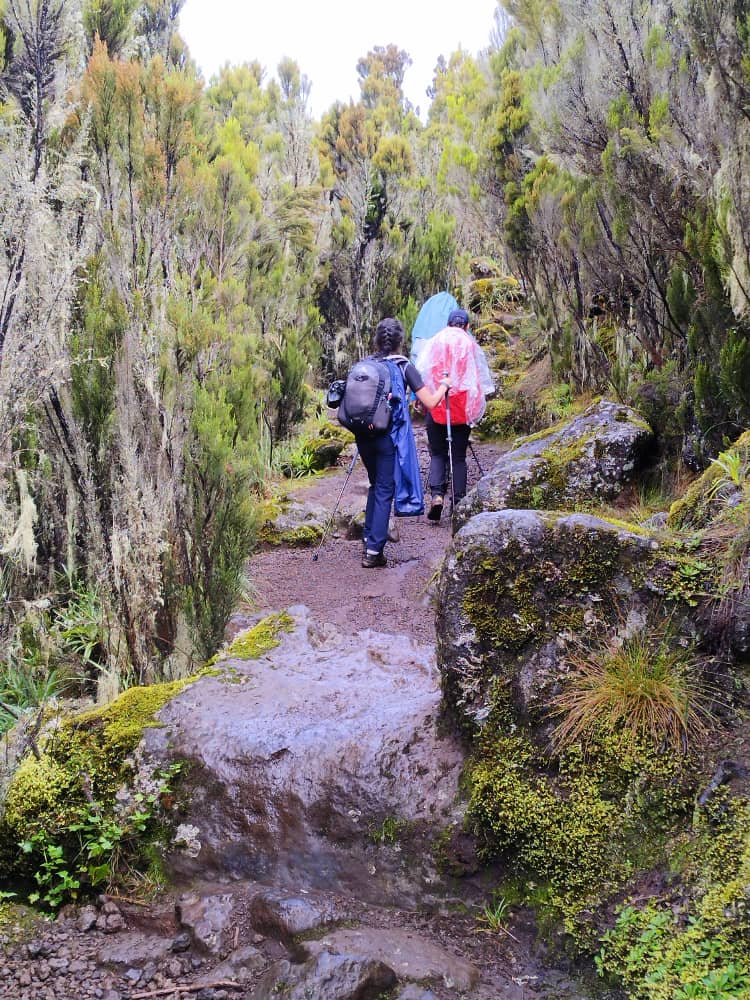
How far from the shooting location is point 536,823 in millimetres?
2240

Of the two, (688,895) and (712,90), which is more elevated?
(712,90)

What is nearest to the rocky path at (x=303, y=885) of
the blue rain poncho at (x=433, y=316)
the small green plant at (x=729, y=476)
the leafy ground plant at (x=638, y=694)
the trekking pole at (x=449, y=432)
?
the leafy ground plant at (x=638, y=694)

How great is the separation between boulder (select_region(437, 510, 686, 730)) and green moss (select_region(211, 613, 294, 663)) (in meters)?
1.35

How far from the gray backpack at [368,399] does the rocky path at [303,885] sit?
8.37ft

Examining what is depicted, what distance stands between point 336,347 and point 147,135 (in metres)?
7.80

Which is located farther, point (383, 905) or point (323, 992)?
point (383, 905)

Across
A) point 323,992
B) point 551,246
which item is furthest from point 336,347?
point 323,992

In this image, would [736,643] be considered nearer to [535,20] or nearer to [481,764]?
[481,764]

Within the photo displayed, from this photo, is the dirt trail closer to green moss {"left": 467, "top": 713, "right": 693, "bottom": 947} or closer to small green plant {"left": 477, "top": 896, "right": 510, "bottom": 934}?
green moss {"left": 467, "top": 713, "right": 693, "bottom": 947}

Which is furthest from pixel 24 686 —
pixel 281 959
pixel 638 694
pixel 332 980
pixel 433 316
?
pixel 433 316

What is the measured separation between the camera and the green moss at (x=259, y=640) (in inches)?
141

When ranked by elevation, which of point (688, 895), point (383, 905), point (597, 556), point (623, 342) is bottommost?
point (383, 905)

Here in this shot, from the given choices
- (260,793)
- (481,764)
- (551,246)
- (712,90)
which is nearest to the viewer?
(481,764)

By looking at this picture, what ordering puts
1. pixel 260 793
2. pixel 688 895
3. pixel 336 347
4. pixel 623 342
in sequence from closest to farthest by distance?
pixel 688 895
pixel 260 793
pixel 623 342
pixel 336 347
